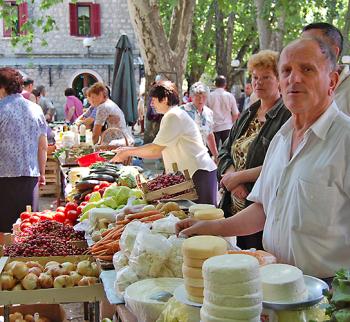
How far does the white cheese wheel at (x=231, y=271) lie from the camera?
194 cm

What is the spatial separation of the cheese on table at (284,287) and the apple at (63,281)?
192 cm

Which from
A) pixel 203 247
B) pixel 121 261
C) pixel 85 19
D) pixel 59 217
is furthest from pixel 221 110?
pixel 85 19

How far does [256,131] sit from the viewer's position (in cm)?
450

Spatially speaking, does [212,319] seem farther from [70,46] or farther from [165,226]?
[70,46]

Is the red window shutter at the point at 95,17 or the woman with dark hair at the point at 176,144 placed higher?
the red window shutter at the point at 95,17

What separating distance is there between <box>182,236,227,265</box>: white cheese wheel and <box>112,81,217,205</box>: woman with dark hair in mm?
3983

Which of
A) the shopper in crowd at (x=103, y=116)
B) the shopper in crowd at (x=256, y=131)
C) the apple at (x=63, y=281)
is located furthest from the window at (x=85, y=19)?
the apple at (x=63, y=281)

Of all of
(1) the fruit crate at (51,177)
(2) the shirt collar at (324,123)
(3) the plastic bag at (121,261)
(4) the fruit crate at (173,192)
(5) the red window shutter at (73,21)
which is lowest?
(1) the fruit crate at (51,177)

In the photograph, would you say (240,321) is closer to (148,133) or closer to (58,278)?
(58,278)

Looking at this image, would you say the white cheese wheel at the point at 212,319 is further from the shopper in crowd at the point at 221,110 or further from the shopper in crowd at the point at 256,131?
the shopper in crowd at the point at 221,110

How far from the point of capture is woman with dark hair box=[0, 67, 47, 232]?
20.3 ft

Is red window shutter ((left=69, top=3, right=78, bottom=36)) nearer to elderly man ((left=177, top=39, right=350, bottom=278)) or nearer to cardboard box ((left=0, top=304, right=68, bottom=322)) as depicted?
cardboard box ((left=0, top=304, right=68, bottom=322))

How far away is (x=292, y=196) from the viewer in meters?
2.70

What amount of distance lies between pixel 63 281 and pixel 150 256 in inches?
42.2
